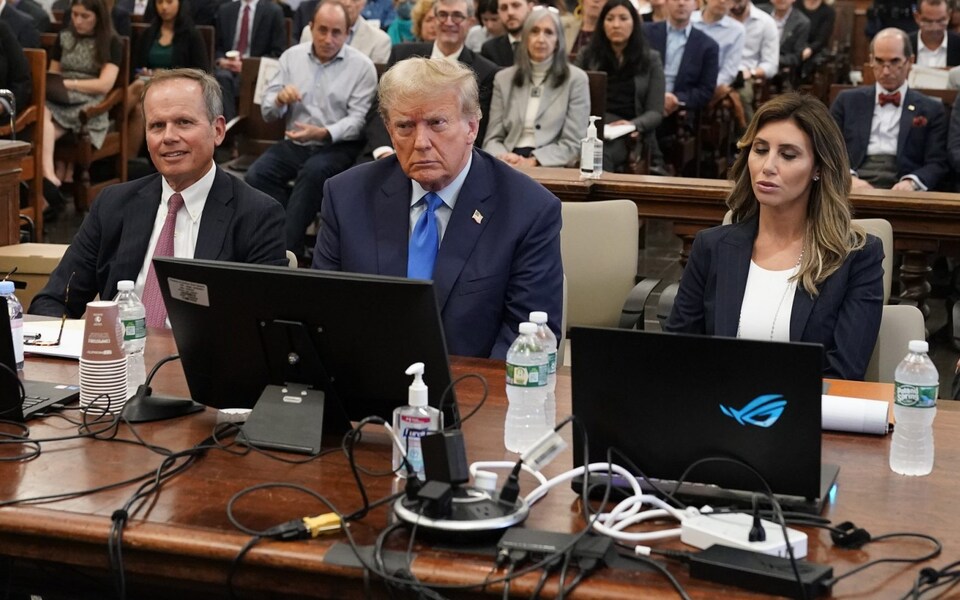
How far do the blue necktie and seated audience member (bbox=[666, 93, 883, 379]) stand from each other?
69 cm

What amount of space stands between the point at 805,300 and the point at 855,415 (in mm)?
815

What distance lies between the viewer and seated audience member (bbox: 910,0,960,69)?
871cm

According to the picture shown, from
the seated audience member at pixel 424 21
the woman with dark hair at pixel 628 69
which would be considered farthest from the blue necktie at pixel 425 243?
the seated audience member at pixel 424 21

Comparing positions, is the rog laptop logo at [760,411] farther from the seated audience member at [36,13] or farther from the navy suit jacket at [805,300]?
the seated audience member at [36,13]

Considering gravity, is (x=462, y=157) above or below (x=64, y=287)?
above

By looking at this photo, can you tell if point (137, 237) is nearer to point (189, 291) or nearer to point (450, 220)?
point (450, 220)

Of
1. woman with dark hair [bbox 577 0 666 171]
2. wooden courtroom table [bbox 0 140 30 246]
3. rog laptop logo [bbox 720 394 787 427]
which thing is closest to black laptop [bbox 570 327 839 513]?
rog laptop logo [bbox 720 394 787 427]

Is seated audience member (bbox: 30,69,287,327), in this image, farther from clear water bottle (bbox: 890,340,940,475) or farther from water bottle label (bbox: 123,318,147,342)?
clear water bottle (bbox: 890,340,940,475)

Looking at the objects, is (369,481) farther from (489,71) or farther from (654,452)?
(489,71)

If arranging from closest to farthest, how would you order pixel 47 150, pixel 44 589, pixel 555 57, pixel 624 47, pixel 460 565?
pixel 460 565
pixel 44 589
pixel 555 57
pixel 624 47
pixel 47 150

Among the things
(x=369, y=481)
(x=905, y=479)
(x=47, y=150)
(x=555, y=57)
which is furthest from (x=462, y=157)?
(x=47, y=150)

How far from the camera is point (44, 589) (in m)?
2.33

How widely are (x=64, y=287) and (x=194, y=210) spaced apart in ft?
1.34

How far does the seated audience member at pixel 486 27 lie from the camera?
8.05m
